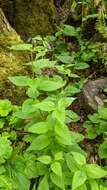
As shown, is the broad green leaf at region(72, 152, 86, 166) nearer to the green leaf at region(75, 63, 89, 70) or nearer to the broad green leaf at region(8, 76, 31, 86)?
the broad green leaf at region(8, 76, 31, 86)

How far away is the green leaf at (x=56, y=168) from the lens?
8.29ft

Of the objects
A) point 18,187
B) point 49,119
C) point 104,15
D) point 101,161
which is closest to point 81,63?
point 104,15

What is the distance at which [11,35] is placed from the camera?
4.06 meters

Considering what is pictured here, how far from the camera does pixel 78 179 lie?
2.52 m

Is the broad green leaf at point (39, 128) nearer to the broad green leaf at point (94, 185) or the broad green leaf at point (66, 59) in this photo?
the broad green leaf at point (94, 185)

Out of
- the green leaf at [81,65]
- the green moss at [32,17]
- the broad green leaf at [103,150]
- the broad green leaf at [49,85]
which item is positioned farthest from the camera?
the green moss at [32,17]

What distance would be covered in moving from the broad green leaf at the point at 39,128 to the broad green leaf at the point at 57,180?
1.06 feet

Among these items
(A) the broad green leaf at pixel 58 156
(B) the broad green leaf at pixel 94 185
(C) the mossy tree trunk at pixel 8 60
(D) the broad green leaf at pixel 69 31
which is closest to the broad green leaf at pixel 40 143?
(A) the broad green leaf at pixel 58 156

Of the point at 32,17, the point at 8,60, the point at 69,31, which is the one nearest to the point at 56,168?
the point at 8,60

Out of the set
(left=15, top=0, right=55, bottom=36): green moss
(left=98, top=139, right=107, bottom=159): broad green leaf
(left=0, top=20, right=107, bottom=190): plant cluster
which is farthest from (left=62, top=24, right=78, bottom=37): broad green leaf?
(left=98, top=139, right=107, bottom=159): broad green leaf

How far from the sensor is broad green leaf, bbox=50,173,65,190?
260 cm

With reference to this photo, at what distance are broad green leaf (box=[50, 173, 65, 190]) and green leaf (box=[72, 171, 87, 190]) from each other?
133 mm

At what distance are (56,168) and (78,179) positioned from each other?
170 mm

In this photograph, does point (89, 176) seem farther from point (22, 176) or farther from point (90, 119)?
point (90, 119)
